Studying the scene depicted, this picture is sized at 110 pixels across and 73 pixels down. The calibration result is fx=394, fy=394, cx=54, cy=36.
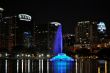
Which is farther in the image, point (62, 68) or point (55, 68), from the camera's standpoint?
point (62, 68)

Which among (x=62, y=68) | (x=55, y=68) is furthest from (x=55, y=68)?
(x=62, y=68)

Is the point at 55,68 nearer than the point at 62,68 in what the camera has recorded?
Yes

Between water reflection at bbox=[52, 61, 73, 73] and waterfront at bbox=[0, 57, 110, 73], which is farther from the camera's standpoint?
water reflection at bbox=[52, 61, 73, 73]

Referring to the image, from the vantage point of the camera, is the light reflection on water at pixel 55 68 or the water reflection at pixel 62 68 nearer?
the light reflection on water at pixel 55 68

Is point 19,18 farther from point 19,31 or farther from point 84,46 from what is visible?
point 84,46

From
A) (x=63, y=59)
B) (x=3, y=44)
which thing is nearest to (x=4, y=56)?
(x=3, y=44)

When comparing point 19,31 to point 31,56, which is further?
point 19,31

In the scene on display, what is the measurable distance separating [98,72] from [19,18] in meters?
103

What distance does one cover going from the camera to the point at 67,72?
55.6 metres

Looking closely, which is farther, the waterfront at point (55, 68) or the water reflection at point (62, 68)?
the water reflection at point (62, 68)

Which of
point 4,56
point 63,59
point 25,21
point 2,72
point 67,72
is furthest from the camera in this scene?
point 25,21

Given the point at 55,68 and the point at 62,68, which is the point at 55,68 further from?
the point at 62,68

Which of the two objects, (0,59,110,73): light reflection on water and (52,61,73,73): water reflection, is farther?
(52,61,73,73): water reflection

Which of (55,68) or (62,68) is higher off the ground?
(55,68)
